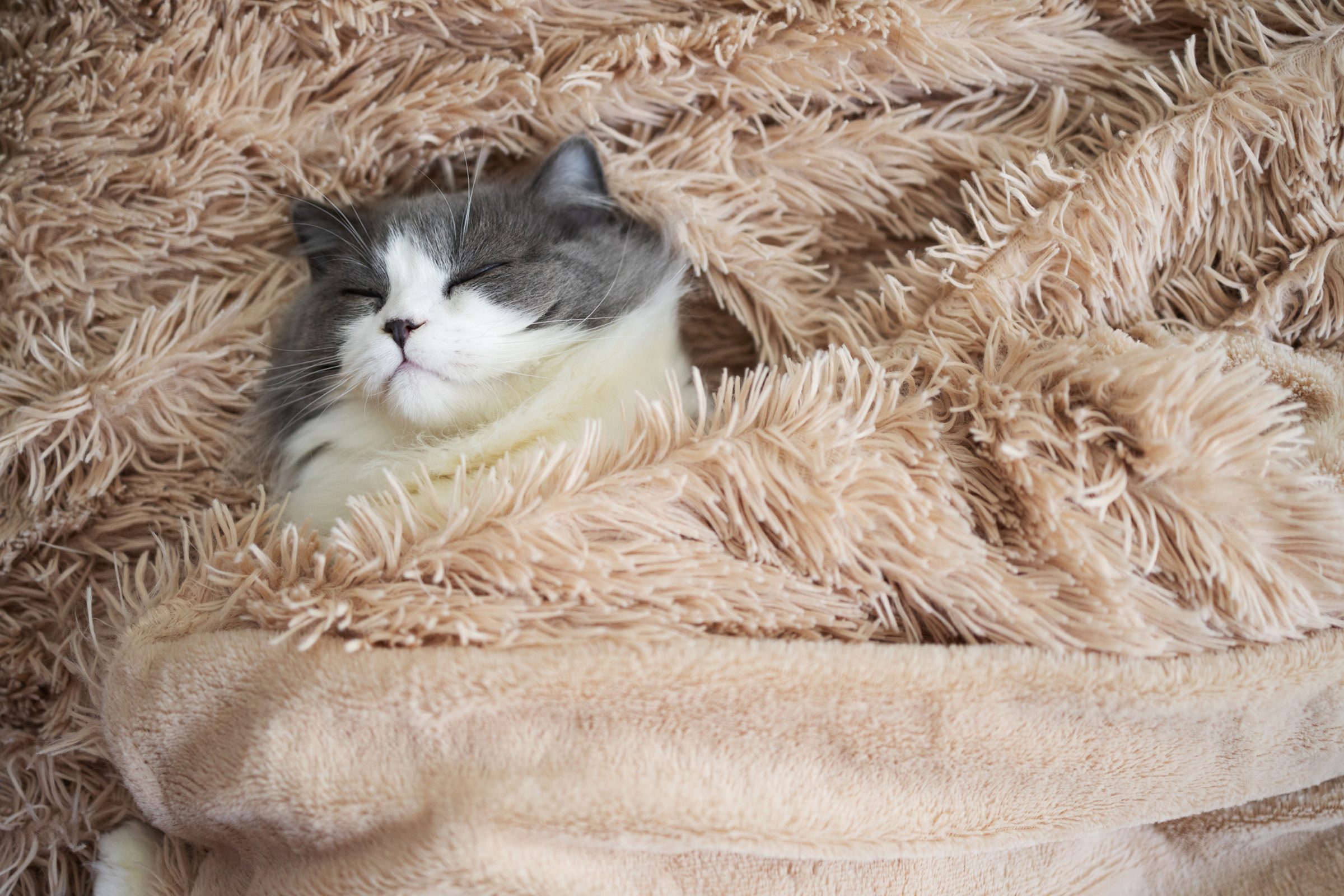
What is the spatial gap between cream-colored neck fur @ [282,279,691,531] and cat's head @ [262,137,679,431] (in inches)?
0.8

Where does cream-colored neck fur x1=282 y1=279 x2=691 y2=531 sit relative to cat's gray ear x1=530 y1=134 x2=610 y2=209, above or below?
below

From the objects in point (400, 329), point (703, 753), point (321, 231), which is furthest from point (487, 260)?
point (703, 753)

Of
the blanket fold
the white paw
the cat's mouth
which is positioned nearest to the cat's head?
the cat's mouth

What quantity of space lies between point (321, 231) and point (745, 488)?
80 cm

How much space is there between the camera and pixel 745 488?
2.74ft

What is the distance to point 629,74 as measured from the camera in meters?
1.19

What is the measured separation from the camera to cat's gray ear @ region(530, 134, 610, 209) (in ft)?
3.82

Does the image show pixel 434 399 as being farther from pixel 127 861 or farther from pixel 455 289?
pixel 127 861

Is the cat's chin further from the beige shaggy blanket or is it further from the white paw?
the white paw

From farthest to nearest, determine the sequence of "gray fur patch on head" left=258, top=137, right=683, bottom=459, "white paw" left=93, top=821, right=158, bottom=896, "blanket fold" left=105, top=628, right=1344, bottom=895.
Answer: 1. "gray fur patch on head" left=258, top=137, right=683, bottom=459
2. "white paw" left=93, top=821, right=158, bottom=896
3. "blanket fold" left=105, top=628, right=1344, bottom=895

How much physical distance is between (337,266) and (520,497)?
581mm

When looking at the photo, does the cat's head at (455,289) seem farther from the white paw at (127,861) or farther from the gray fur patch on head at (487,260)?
the white paw at (127,861)

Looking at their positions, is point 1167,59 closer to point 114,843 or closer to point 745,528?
Answer: point 745,528

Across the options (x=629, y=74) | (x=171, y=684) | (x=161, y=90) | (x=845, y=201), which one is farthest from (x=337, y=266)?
(x=845, y=201)
